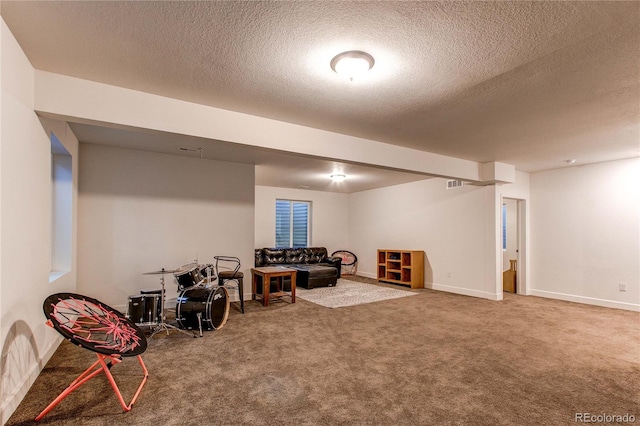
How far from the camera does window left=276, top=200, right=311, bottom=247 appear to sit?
357 inches

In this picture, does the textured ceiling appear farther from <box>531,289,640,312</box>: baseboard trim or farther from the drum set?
<box>531,289,640,312</box>: baseboard trim

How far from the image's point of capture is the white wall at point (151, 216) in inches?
184

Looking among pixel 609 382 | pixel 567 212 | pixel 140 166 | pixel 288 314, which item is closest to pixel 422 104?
pixel 609 382

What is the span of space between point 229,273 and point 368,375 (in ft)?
10.0

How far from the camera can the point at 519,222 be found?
21.9ft

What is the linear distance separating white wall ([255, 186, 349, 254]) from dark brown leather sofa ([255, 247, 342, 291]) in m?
0.74

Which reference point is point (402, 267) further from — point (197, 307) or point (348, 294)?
point (197, 307)

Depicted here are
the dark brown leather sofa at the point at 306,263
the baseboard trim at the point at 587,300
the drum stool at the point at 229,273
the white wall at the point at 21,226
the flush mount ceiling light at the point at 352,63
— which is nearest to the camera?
the white wall at the point at 21,226

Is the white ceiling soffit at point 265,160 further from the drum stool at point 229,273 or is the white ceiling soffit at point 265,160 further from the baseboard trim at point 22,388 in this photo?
the baseboard trim at point 22,388

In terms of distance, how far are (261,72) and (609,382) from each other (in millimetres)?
3771

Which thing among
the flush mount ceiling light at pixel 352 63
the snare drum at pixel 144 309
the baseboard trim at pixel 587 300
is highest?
the flush mount ceiling light at pixel 352 63

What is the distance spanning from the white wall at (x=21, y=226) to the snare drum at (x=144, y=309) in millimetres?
995

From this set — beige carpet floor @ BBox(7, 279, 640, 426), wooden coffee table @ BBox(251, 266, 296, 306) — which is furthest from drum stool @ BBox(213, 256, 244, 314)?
beige carpet floor @ BBox(7, 279, 640, 426)

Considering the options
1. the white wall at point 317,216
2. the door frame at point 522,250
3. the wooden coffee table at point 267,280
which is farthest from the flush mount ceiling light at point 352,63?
the white wall at point 317,216
